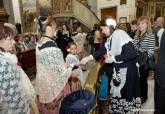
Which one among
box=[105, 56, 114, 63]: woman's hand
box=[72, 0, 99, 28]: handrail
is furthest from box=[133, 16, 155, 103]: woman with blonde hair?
box=[72, 0, 99, 28]: handrail

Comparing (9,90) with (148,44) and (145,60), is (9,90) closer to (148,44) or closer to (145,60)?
(145,60)

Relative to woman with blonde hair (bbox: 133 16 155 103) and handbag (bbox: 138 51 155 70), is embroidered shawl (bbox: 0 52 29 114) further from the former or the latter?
woman with blonde hair (bbox: 133 16 155 103)

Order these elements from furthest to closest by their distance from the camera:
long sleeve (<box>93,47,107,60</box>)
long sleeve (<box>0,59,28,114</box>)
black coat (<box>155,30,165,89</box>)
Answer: long sleeve (<box>93,47,107,60</box>) → black coat (<box>155,30,165,89</box>) → long sleeve (<box>0,59,28,114</box>)

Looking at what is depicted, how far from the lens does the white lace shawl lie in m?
3.42

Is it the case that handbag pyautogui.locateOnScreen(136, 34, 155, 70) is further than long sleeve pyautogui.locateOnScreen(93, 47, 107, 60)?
Yes

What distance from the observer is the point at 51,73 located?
349 cm

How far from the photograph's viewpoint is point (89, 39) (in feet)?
36.7

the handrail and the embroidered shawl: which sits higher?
the handrail

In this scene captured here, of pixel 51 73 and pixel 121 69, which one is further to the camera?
pixel 121 69

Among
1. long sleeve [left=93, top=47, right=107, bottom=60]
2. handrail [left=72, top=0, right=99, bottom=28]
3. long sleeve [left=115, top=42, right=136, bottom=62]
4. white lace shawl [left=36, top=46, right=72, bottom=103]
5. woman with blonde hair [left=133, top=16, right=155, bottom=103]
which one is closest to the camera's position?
white lace shawl [left=36, top=46, right=72, bottom=103]

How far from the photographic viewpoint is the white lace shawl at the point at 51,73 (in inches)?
134

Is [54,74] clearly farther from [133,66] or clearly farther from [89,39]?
[89,39]

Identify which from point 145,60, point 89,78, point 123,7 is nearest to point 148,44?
point 145,60

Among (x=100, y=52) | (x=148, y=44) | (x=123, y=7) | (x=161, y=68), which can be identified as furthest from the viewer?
(x=123, y=7)
